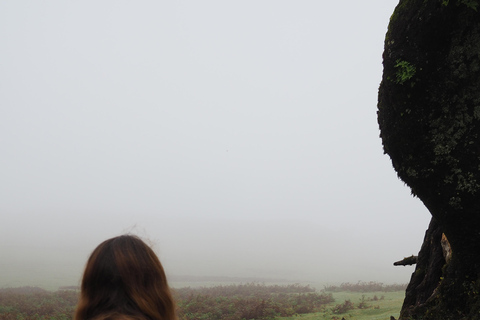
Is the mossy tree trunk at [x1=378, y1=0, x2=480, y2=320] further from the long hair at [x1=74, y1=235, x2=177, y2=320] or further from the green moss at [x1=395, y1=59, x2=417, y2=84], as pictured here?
the long hair at [x1=74, y1=235, x2=177, y2=320]

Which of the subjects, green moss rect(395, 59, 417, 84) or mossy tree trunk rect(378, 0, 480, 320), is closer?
mossy tree trunk rect(378, 0, 480, 320)

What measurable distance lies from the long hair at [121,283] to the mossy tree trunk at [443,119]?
6.02 meters

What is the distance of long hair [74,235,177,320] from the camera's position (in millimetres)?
2871

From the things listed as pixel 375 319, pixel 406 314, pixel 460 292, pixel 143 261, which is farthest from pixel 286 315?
pixel 143 261

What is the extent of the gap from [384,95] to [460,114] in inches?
56.2

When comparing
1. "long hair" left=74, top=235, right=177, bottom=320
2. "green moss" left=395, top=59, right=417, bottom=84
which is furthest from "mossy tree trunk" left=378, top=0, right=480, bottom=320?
"long hair" left=74, top=235, right=177, bottom=320

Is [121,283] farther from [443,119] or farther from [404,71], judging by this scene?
[443,119]

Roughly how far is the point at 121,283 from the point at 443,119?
646 centimetres

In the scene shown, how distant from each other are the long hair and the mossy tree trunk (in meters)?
6.02

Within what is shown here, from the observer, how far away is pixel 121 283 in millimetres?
2908

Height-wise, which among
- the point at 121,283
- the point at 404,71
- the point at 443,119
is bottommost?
the point at 121,283

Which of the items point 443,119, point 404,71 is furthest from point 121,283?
point 443,119

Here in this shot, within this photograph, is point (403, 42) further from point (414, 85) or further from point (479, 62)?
point (479, 62)

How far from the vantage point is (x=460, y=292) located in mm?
7172
